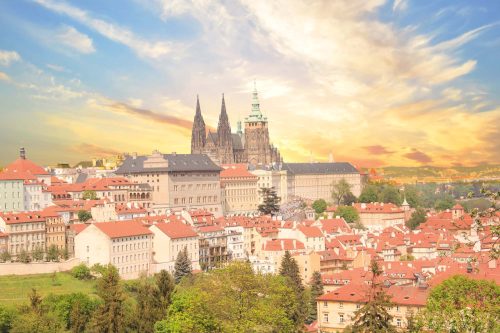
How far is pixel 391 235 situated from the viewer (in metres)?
80.8

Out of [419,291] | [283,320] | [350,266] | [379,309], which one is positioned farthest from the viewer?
[350,266]

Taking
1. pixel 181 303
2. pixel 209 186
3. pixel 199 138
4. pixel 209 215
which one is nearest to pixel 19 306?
pixel 181 303

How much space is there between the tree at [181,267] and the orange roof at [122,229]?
3.43 meters

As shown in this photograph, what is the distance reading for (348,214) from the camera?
99375 mm

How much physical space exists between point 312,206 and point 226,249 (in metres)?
41.0

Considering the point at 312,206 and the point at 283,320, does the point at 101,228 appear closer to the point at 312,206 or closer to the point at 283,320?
the point at 283,320

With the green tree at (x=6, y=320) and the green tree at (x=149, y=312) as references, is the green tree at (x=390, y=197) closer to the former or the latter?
the green tree at (x=149, y=312)

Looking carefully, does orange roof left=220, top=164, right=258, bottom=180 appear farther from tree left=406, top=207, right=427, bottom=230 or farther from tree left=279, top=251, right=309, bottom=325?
tree left=279, top=251, right=309, bottom=325

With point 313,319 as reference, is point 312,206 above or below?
above

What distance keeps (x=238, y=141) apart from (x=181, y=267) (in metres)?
79.2

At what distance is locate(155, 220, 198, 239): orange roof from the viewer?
62.7 meters

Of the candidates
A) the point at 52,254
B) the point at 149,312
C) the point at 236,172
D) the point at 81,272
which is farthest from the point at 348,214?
the point at 149,312

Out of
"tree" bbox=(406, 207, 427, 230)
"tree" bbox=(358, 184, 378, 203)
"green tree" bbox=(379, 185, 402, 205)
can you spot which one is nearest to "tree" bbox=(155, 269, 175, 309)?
"tree" bbox=(406, 207, 427, 230)

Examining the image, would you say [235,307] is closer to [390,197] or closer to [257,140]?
[390,197]
